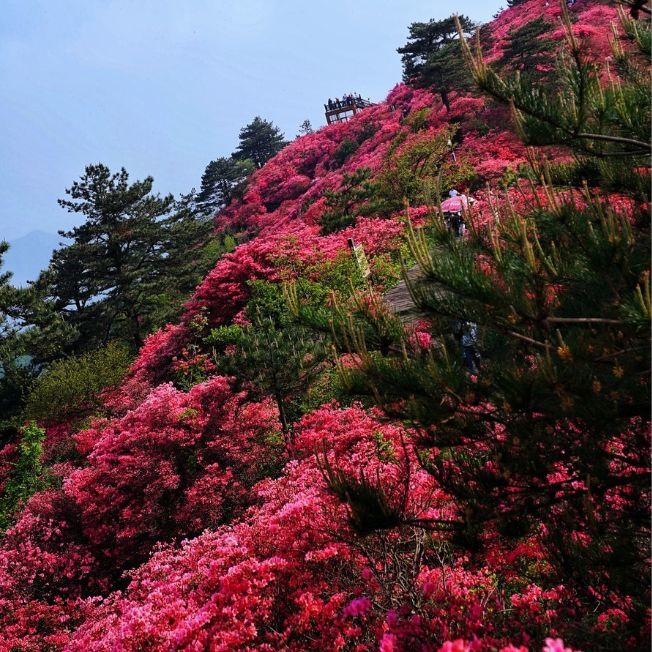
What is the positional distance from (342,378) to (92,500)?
6947 mm

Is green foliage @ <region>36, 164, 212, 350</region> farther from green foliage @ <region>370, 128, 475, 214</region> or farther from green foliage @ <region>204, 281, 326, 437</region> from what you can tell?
green foliage @ <region>204, 281, 326, 437</region>

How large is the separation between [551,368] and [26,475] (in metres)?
14.5

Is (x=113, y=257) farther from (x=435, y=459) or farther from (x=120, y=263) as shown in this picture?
(x=435, y=459)

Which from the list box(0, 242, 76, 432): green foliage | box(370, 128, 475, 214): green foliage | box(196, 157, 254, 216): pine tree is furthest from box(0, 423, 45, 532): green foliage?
box(196, 157, 254, 216): pine tree

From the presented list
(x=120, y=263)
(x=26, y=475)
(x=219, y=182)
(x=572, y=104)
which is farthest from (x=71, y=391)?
(x=219, y=182)

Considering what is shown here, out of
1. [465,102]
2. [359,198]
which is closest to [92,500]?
[359,198]

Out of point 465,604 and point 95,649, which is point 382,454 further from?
point 95,649

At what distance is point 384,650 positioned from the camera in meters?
2.73

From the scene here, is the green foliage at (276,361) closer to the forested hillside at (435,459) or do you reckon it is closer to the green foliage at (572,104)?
the forested hillside at (435,459)

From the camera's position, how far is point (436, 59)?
82.0 feet

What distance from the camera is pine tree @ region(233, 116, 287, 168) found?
161 ft

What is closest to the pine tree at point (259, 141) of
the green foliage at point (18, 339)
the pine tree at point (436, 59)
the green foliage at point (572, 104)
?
the pine tree at point (436, 59)

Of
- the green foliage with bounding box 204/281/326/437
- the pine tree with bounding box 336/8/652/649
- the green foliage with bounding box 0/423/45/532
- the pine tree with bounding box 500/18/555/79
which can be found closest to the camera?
the pine tree with bounding box 336/8/652/649

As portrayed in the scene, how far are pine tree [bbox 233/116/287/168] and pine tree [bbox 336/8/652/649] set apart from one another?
48.8 metres
